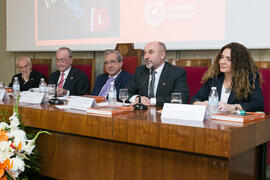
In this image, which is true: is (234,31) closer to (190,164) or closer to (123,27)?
(123,27)

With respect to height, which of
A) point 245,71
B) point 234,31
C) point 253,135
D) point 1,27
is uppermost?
point 1,27

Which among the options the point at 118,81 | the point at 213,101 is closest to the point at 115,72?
the point at 118,81

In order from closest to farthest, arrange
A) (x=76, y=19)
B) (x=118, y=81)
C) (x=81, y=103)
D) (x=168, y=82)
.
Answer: (x=81, y=103) < (x=168, y=82) < (x=118, y=81) < (x=76, y=19)

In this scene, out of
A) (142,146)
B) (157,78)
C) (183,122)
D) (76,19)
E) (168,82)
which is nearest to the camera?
(183,122)

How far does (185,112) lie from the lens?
1.79 m

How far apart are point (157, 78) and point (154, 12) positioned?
41.1 inches

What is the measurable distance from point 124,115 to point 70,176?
0.60 m

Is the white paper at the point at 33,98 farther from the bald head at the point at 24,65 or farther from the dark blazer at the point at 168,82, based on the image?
the bald head at the point at 24,65

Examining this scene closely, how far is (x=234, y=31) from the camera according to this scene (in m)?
3.19

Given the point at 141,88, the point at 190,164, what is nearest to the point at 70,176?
the point at 190,164

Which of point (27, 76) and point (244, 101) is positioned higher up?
point (27, 76)

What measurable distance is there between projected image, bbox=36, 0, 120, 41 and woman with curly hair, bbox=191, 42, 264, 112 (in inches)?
67.9

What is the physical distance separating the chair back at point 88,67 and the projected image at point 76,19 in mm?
407

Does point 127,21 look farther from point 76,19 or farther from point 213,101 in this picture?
point 213,101
